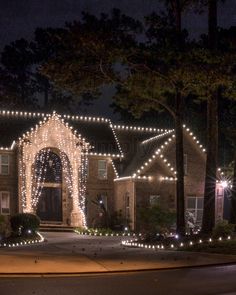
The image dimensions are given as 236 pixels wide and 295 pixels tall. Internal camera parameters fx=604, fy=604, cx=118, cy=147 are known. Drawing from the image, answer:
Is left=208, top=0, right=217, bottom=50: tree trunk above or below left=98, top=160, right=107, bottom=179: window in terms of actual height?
above

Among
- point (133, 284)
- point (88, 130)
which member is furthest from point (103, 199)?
point (133, 284)

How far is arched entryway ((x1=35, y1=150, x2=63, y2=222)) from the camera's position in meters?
39.4

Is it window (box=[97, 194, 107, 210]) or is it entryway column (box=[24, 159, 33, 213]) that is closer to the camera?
entryway column (box=[24, 159, 33, 213])

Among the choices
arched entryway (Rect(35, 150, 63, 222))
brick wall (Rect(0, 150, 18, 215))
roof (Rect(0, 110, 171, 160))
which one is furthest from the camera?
roof (Rect(0, 110, 171, 160))

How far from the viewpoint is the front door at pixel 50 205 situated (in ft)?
132

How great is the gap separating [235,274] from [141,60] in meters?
12.3

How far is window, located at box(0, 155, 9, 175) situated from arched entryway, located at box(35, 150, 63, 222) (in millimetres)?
1856

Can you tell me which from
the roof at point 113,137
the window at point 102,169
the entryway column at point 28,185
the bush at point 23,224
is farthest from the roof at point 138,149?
the bush at point 23,224

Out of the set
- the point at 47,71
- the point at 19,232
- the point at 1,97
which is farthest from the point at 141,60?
the point at 1,97

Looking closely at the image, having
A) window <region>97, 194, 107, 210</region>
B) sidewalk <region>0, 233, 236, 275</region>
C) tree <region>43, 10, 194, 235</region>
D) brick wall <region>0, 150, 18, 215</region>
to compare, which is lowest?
sidewalk <region>0, 233, 236, 275</region>

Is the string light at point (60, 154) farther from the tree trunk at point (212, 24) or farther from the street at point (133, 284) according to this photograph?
the street at point (133, 284)

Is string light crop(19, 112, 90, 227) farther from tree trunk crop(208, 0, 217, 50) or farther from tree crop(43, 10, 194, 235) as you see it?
tree trunk crop(208, 0, 217, 50)

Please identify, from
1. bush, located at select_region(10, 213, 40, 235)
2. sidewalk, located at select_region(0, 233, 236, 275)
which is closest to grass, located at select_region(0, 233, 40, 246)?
bush, located at select_region(10, 213, 40, 235)

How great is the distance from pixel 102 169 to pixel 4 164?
662 centimetres
